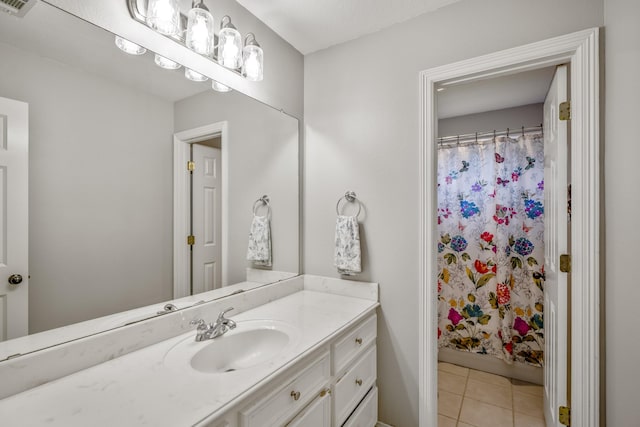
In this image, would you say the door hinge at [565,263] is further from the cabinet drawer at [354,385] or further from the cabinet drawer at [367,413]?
the cabinet drawer at [367,413]

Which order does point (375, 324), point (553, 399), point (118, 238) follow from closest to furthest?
point (118, 238), point (553, 399), point (375, 324)

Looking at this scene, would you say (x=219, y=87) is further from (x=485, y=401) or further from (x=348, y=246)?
(x=485, y=401)

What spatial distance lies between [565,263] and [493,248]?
125 centimetres

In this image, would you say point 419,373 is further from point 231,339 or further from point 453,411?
point 231,339

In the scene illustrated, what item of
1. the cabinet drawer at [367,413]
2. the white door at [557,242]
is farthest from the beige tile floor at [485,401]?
the cabinet drawer at [367,413]

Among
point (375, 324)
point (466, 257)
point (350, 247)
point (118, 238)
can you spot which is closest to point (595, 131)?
point (350, 247)

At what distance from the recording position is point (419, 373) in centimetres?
160

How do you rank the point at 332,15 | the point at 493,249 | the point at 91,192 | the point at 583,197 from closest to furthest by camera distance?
the point at 91,192
the point at 583,197
the point at 332,15
the point at 493,249

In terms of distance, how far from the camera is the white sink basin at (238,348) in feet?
3.58

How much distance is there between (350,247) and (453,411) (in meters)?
1.37

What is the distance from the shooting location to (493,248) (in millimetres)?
2549

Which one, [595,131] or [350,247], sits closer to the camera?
[595,131]

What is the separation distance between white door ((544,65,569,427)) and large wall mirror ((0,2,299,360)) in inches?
60.6

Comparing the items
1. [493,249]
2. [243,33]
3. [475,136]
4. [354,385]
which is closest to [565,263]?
[354,385]
